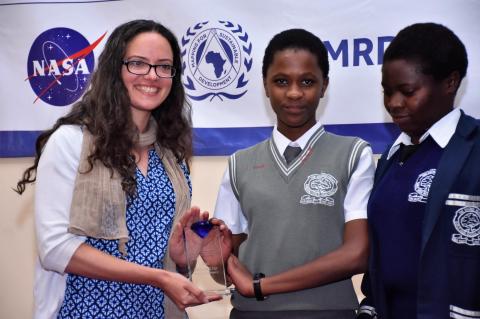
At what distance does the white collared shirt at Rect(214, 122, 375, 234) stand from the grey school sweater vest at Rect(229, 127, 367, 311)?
1.0 inches

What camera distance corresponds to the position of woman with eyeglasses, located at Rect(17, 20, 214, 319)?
1.75m

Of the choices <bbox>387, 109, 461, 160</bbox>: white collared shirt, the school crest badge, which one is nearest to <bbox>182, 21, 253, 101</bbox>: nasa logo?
the school crest badge

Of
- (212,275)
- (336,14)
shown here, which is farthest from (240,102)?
(212,275)

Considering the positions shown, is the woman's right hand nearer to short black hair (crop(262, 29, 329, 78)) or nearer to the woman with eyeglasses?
the woman with eyeglasses

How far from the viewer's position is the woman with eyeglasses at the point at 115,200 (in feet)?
5.75

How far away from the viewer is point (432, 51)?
1544 mm

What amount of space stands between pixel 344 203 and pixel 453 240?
0.43 metres

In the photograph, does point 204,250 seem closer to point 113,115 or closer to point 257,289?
point 257,289

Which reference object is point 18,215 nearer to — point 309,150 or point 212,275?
point 212,275

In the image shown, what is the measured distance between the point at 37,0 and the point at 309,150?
7.43ft

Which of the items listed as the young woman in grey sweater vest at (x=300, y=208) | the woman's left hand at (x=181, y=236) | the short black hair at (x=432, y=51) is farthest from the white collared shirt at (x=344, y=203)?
the short black hair at (x=432, y=51)

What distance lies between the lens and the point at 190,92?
335 cm

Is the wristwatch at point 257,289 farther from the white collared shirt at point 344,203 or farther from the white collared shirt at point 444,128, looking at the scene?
the white collared shirt at point 444,128

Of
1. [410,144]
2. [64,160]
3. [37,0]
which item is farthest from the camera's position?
[37,0]
